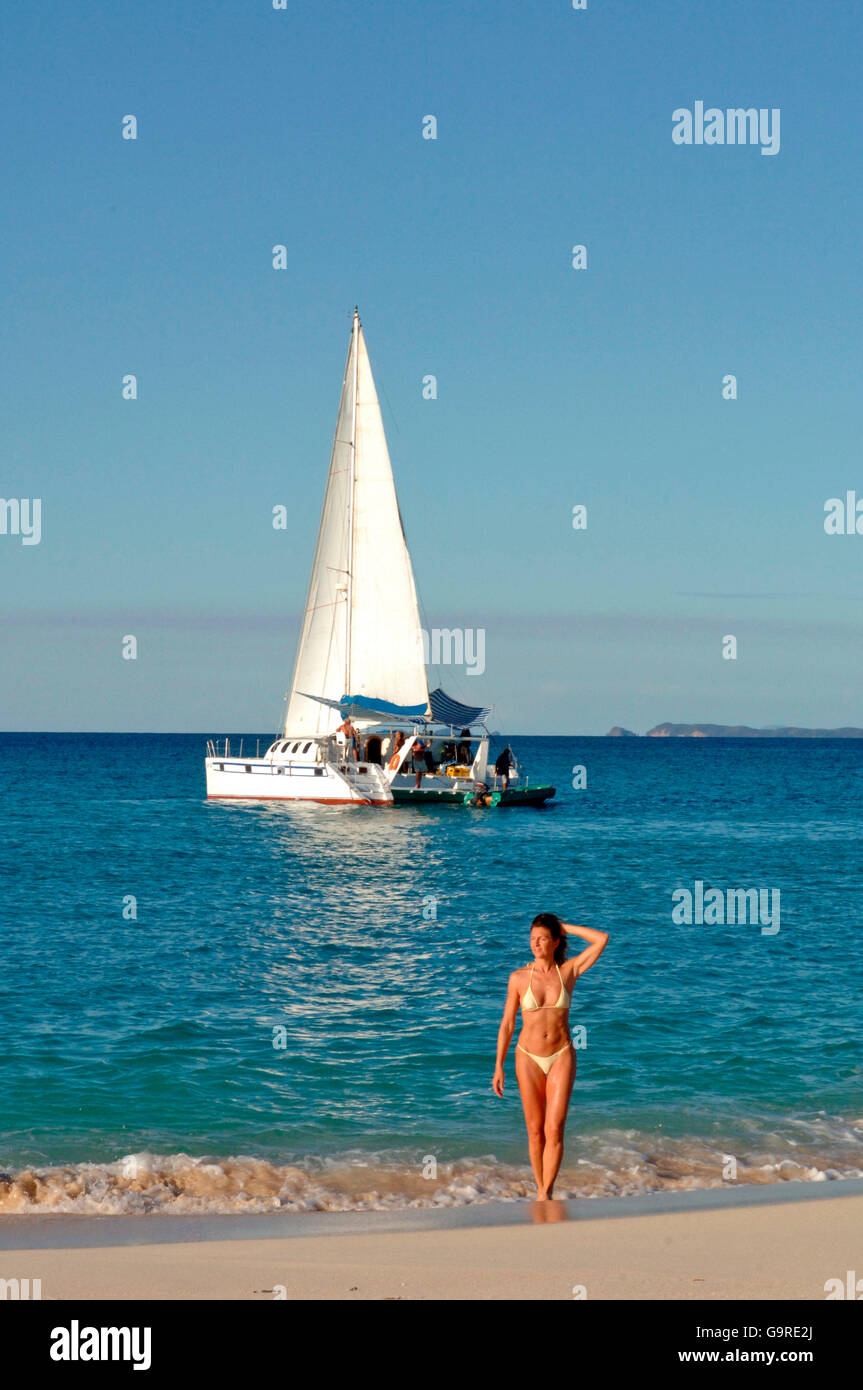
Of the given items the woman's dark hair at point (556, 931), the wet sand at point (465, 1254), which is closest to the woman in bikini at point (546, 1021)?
the woman's dark hair at point (556, 931)

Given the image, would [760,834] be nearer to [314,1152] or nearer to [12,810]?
[12,810]

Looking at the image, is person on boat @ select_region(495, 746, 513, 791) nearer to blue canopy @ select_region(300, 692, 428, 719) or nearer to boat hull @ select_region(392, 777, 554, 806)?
boat hull @ select_region(392, 777, 554, 806)

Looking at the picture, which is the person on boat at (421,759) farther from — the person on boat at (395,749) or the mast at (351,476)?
the mast at (351,476)

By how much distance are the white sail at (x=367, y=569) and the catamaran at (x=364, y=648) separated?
5 centimetres

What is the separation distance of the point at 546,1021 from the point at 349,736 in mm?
51705

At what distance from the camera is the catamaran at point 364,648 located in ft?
198

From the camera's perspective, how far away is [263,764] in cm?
6088

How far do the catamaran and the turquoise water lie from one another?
18.8 metres

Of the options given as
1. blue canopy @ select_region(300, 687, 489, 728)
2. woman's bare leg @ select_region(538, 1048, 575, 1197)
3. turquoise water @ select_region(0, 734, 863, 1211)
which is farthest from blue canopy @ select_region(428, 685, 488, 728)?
woman's bare leg @ select_region(538, 1048, 575, 1197)

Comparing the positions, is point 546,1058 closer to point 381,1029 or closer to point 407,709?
point 381,1029

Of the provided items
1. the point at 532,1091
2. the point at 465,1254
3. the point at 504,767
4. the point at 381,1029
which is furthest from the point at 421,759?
the point at 465,1254

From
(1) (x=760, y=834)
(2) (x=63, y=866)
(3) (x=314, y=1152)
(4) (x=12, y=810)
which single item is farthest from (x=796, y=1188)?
(4) (x=12, y=810)
